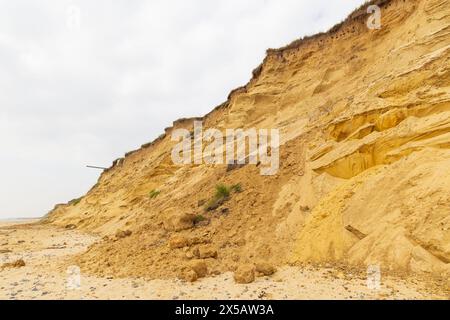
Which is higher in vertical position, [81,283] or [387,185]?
[387,185]

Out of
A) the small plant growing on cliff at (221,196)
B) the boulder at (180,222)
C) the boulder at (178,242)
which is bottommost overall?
the boulder at (178,242)

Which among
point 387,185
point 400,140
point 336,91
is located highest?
point 336,91

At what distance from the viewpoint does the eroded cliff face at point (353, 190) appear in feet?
18.2

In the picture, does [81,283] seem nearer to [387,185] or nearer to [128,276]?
[128,276]

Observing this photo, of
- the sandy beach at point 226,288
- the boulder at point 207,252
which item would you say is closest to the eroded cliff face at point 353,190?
the boulder at point 207,252

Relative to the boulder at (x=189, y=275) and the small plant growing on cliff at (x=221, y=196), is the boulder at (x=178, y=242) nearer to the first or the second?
the boulder at (x=189, y=275)

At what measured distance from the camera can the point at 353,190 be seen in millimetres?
6816

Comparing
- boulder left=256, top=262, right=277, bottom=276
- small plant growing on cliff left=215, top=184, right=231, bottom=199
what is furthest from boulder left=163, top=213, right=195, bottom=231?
boulder left=256, top=262, right=277, bottom=276

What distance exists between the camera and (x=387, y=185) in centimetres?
623

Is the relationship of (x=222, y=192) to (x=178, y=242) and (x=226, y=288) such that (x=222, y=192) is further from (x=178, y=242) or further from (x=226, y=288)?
(x=226, y=288)

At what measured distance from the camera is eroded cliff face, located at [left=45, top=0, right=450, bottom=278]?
555 centimetres

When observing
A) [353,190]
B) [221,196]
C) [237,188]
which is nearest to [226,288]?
[353,190]

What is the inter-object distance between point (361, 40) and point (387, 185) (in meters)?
9.69
